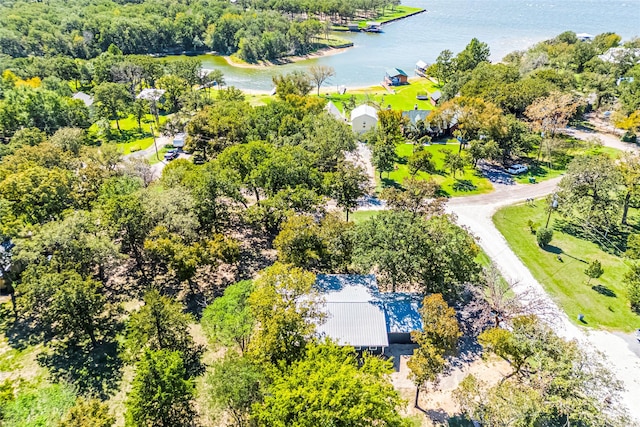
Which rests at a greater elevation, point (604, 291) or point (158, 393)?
point (158, 393)

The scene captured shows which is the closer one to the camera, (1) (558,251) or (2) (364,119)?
(1) (558,251)

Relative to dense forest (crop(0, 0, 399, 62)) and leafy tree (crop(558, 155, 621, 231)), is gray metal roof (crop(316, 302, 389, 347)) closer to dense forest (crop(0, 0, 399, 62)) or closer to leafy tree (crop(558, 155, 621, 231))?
leafy tree (crop(558, 155, 621, 231))

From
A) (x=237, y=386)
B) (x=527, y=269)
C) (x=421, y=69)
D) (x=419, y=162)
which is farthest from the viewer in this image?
(x=421, y=69)

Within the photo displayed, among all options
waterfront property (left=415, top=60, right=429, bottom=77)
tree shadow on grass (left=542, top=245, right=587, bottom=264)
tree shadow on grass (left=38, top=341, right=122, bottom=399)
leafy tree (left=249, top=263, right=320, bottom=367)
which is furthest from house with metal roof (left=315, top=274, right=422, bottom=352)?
waterfront property (left=415, top=60, right=429, bottom=77)

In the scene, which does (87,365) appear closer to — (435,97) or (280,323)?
(280,323)

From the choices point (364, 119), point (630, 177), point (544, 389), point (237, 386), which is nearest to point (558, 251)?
point (630, 177)

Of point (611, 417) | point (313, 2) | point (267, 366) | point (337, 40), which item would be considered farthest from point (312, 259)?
point (313, 2)
